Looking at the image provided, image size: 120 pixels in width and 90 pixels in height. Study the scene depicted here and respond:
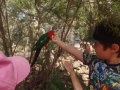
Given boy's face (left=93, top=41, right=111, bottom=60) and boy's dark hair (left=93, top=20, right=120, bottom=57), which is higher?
boy's dark hair (left=93, top=20, right=120, bottom=57)

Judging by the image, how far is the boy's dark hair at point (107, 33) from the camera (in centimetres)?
115

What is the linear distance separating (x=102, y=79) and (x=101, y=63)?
4.2 inches

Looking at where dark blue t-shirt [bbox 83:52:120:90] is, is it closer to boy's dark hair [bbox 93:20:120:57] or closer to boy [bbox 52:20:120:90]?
boy [bbox 52:20:120:90]

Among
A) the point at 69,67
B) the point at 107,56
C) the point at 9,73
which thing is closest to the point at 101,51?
the point at 107,56

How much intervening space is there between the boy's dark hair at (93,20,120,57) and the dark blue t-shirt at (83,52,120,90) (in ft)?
0.46

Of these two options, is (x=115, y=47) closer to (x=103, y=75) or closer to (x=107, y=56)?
(x=107, y=56)

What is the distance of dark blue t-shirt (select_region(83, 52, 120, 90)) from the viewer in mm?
1220

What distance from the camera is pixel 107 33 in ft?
3.89

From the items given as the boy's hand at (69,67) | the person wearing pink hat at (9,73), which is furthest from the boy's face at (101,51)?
the person wearing pink hat at (9,73)

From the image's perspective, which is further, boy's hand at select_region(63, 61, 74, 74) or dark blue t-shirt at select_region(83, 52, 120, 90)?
boy's hand at select_region(63, 61, 74, 74)

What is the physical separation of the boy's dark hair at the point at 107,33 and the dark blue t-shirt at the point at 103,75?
0.14 meters

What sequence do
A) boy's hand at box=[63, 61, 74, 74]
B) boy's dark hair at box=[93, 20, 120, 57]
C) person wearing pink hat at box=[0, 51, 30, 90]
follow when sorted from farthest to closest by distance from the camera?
boy's hand at box=[63, 61, 74, 74], boy's dark hair at box=[93, 20, 120, 57], person wearing pink hat at box=[0, 51, 30, 90]

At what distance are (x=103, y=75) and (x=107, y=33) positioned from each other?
271 millimetres

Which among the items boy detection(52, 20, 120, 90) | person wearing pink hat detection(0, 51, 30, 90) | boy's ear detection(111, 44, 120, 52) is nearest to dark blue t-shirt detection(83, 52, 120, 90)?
boy detection(52, 20, 120, 90)
